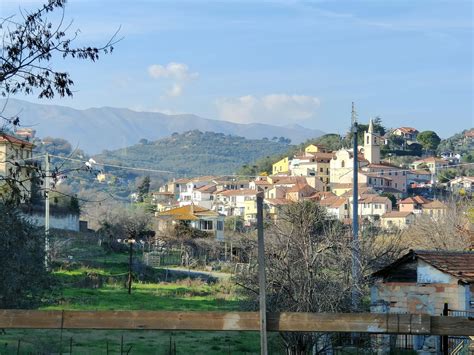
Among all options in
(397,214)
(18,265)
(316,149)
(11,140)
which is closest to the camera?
(11,140)

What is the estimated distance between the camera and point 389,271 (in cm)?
2175

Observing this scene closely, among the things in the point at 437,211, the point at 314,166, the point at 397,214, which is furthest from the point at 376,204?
the point at 437,211

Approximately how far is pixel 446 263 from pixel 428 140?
6254 inches

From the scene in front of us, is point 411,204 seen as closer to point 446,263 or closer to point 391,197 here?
point 391,197

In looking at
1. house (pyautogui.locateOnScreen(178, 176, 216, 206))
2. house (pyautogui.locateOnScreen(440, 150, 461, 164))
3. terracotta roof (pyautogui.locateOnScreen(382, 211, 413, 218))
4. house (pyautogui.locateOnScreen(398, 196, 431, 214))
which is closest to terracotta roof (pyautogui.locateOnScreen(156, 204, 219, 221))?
terracotta roof (pyautogui.locateOnScreen(382, 211, 413, 218))

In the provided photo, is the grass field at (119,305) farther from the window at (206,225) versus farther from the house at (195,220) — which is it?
the window at (206,225)

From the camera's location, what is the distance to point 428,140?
176875 mm

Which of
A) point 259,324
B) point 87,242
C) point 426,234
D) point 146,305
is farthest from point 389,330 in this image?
point 87,242

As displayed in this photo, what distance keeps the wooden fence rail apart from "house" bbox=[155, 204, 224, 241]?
214ft

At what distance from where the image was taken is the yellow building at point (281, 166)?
509ft

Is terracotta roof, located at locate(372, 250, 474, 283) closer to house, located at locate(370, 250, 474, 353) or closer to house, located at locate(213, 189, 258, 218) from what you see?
house, located at locate(370, 250, 474, 353)

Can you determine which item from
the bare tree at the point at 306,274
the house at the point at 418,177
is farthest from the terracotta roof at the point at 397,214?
the bare tree at the point at 306,274

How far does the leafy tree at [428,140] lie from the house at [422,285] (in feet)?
516

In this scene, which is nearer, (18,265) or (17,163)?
(17,163)
